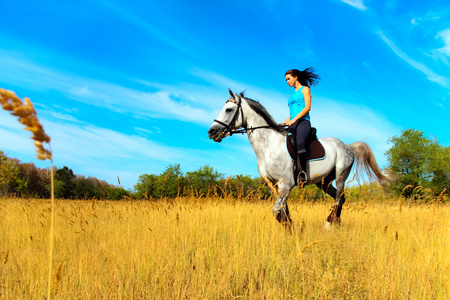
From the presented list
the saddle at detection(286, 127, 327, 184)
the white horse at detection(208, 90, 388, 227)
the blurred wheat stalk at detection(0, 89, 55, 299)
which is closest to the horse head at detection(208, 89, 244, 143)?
the white horse at detection(208, 90, 388, 227)

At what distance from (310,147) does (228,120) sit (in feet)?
6.01

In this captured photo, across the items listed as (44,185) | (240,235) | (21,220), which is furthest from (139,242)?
(44,185)

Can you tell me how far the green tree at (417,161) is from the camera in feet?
135

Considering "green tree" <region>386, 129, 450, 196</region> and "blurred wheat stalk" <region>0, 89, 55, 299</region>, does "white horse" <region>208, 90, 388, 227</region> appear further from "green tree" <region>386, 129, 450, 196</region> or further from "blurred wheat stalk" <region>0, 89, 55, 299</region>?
"green tree" <region>386, 129, 450, 196</region>

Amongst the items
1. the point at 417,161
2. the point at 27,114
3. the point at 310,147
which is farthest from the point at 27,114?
the point at 417,161

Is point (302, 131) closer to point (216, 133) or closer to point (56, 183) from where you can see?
point (216, 133)

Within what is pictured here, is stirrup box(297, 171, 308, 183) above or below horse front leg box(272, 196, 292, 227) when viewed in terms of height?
above

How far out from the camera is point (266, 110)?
20.3 feet

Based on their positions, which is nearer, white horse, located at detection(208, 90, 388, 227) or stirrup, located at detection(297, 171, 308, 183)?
white horse, located at detection(208, 90, 388, 227)

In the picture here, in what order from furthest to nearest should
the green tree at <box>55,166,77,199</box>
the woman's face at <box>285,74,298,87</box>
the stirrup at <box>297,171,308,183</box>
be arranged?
the green tree at <box>55,166,77,199</box> < the woman's face at <box>285,74,298,87</box> < the stirrup at <box>297,171,308,183</box>

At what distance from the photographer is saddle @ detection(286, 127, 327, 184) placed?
586cm

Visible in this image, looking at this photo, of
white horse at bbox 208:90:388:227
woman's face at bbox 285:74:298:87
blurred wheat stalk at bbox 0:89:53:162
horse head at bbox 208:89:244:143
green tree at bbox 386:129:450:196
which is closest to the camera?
blurred wheat stalk at bbox 0:89:53:162

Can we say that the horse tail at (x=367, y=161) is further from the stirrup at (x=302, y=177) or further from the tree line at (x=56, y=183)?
the tree line at (x=56, y=183)

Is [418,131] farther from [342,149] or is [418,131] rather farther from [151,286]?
[151,286]
